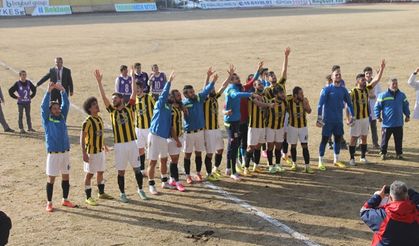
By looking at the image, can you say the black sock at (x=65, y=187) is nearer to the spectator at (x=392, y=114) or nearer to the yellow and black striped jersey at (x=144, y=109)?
the yellow and black striped jersey at (x=144, y=109)

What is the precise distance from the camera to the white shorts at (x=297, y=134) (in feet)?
41.0

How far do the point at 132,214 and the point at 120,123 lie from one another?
1.75 m

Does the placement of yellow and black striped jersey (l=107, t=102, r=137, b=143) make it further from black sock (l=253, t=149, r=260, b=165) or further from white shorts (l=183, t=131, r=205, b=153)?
black sock (l=253, t=149, r=260, b=165)

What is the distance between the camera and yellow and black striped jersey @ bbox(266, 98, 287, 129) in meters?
12.3

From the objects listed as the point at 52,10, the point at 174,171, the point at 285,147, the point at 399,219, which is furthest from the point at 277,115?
the point at 52,10

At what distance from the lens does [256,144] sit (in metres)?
12.4

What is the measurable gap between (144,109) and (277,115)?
295cm

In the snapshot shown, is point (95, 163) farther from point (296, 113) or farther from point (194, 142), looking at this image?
point (296, 113)

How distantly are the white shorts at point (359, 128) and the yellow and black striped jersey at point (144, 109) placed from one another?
15.5 ft

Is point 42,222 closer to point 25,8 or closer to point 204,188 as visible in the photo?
point 204,188

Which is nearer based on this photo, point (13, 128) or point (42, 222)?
point (42, 222)

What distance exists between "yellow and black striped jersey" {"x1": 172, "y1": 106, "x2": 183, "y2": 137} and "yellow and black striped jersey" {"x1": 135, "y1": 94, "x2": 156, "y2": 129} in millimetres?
953

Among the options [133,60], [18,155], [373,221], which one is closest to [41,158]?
[18,155]

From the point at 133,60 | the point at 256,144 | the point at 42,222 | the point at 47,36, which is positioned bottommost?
the point at 42,222
